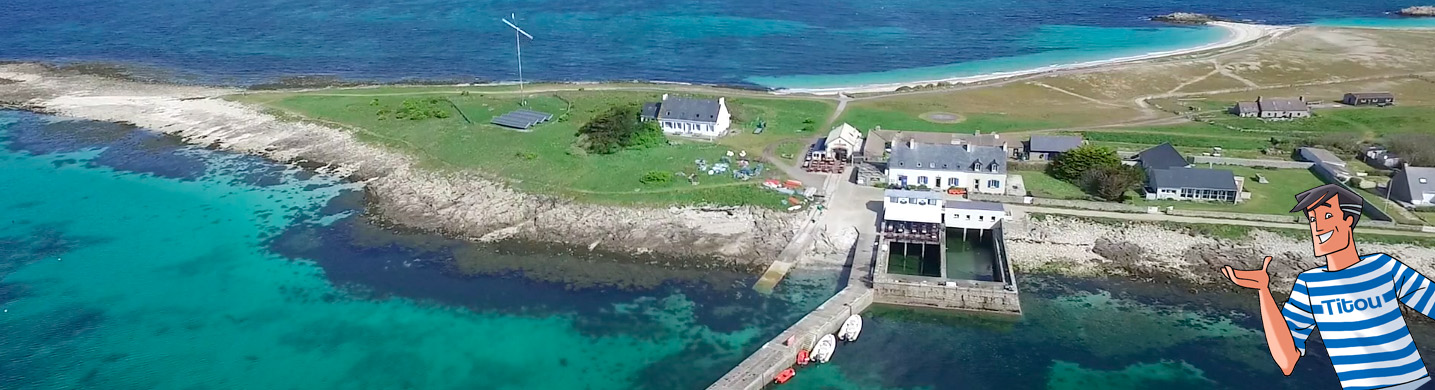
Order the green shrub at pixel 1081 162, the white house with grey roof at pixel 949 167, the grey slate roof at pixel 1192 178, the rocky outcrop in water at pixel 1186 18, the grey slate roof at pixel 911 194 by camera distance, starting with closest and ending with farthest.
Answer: the grey slate roof at pixel 911 194, the grey slate roof at pixel 1192 178, the white house with grey roof at pixel 949 167, the green shrub at pixel 1081 162, the rocky outcrop in water at pixel 1186 18

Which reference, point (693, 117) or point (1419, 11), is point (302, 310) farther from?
Result: point (1419, 11)

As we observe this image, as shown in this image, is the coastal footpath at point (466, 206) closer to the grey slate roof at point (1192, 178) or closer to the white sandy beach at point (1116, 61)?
the grey slate roof at point (1192, 178)

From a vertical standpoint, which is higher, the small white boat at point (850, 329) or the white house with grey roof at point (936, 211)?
the white house with grey roof at point (936, 211)

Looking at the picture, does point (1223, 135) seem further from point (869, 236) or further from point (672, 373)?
point (672, 373)

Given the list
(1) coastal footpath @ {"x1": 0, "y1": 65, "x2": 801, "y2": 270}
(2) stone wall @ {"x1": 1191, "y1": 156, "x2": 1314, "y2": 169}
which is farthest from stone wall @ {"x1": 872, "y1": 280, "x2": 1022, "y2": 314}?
(2) stone wall @ {"x1": 1191, "y1": 156, "x2": 1314, "y2": 169}

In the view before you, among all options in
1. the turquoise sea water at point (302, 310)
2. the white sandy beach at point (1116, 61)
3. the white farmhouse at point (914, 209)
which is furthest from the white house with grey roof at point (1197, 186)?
the white sandy beach at point (1116, 61)

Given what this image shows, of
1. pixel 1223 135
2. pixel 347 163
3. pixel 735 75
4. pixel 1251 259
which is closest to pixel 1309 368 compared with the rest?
pixel 1251 259

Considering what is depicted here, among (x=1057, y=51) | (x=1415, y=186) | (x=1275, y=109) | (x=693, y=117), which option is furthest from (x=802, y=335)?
(x=1057, y=51)
